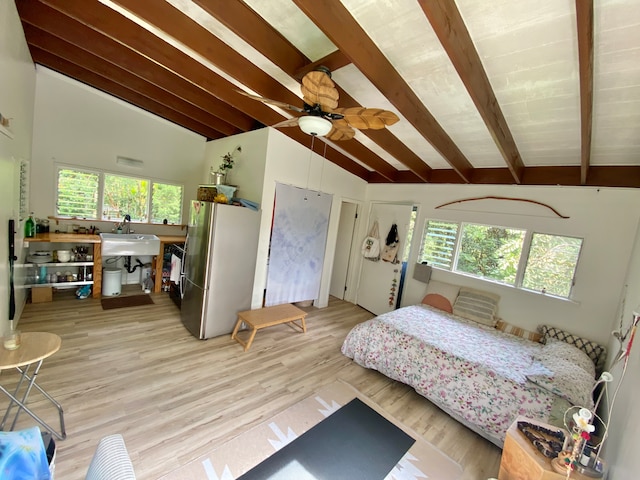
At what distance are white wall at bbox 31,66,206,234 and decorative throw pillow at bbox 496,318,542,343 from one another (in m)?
5.49

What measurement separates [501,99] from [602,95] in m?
0.61

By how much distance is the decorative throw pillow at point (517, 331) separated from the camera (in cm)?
310

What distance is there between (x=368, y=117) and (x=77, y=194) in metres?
4.54

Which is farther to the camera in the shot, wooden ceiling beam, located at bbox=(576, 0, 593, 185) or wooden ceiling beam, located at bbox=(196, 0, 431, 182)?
wooden ceiling beam, located at bbox=(196, 0, 431, 182)

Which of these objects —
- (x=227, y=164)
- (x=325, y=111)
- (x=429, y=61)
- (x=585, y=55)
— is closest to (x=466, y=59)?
(x=429, y=61)

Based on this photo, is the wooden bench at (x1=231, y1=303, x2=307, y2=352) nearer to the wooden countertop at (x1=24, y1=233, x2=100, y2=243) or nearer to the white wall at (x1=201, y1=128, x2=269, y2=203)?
the white wall at (x1=201, y1=128, x2=269, y2=203)

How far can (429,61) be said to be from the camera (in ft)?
6.38

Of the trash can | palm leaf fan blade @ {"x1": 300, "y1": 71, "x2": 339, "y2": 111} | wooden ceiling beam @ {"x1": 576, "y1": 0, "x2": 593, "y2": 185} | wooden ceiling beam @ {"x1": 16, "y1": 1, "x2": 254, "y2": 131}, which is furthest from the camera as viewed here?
the trash can

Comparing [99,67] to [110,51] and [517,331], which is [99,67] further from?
[517,331]

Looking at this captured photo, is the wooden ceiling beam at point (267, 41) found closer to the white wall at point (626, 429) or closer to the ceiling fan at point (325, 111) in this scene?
the ceiling fan at point (325, 111)

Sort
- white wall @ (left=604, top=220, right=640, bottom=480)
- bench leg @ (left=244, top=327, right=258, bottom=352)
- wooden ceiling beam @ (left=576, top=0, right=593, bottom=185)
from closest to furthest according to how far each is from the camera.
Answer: white wall @ (left=604, top=220, right=640, bottom=480), wooden ceiling beam @ (left=576, top=0, right=593, bottom=185), bench leg @ (left=244, top=327, right=258, bottom=352)

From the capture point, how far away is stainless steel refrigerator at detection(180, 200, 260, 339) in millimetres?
2979

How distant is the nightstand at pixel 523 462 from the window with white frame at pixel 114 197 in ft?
17.6

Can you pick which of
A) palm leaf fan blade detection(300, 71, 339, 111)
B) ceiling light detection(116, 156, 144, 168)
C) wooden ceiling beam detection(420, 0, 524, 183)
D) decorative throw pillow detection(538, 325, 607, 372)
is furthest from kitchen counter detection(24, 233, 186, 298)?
decorative throw pillow detection(538, 325, 607, 372)
